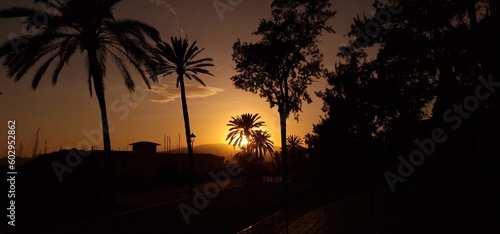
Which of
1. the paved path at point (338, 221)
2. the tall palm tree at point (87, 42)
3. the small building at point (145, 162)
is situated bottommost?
the paved path at point (338, 221)

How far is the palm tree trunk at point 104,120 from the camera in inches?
810

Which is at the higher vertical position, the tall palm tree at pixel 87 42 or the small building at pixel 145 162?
the tall palm tree at pixel 87 42

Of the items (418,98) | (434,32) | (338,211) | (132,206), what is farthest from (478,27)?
(132,206)

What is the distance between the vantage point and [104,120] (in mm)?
21516

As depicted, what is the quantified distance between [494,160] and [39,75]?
23.8 meters

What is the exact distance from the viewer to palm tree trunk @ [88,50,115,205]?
20.6m

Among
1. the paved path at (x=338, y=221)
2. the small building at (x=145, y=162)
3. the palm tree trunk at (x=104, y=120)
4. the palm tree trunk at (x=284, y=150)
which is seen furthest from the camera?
the small building at (x=145, y=162)

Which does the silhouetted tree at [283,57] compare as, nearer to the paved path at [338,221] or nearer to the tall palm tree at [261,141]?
the paved path at [338,221]

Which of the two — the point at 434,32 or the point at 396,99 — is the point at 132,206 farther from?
the point at 434,32

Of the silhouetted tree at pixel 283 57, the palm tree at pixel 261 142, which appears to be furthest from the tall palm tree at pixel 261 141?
the silhouetted tree at pixel 283 57

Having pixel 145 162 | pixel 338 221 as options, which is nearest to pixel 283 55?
Answer: pixel 338 221

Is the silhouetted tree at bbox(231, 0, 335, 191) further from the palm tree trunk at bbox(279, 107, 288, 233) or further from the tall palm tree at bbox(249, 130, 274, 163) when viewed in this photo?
the tall palm tree at bbox(249, 130, 274, 163)

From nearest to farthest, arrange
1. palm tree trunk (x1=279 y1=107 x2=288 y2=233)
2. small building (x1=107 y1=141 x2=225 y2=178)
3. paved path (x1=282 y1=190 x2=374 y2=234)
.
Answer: paved path (x1=282 y1=190 x2=374 y2=234) → palm tree trunk (x1=279 y1=107 x2=288 y2=233) → small building (x1=107 y1=141 x2=225 y2=178)

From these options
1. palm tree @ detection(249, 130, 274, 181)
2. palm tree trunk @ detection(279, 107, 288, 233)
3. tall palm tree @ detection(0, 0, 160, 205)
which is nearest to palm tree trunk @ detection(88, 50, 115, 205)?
tall palm tree @ detection(0, 0, 160, 205)
